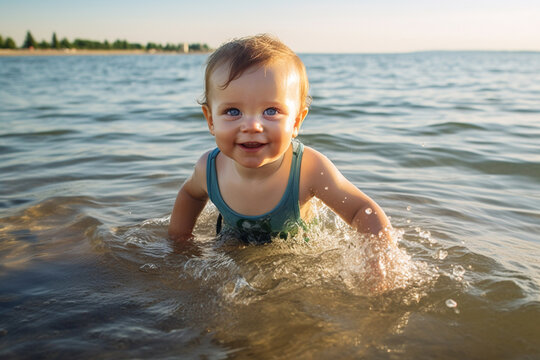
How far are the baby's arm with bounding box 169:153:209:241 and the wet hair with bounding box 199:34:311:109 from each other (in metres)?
0.70

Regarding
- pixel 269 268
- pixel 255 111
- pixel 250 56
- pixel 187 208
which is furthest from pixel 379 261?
pixel 187 208

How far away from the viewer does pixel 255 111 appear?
2240 millimetres

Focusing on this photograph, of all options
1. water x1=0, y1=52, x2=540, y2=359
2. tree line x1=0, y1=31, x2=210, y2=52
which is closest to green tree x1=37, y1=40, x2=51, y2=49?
tree line x1=0, y1=31, x2=210, y2=52

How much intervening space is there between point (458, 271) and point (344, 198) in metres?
0.68

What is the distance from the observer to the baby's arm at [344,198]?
245 centimetres

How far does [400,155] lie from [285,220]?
3.00 metres

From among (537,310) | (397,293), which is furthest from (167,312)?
(537,310)

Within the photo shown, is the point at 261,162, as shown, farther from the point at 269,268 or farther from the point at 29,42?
the point at 29,42

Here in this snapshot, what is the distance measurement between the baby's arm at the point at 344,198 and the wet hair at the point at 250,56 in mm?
367

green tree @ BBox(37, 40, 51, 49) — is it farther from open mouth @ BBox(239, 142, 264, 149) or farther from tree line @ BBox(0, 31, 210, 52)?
open mouth @ BBox(239, 142, 264, 149)

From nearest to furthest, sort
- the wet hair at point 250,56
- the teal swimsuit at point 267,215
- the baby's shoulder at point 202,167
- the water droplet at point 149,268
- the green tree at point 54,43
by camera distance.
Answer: the wet hair at point 250,56 → the water droplet at point 149,268 → the teal swimsuit at point 267,215 → the baby's shoulder at point 202,167 → the green tree at point 54,43

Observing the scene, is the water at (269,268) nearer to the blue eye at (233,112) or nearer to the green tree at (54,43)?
the blue eye at (233,112)

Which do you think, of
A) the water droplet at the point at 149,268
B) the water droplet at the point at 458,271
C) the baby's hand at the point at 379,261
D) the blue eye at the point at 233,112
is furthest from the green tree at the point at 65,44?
the water droplet at the point at 458,271

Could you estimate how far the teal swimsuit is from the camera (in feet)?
8.77
